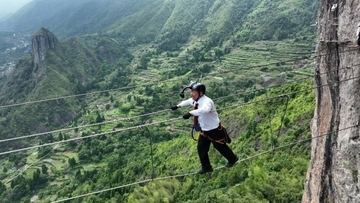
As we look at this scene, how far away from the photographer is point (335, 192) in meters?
9.23

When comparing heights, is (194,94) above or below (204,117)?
above

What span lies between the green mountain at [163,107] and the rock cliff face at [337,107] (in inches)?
35.0

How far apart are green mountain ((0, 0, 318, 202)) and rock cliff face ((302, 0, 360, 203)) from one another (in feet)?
2.92

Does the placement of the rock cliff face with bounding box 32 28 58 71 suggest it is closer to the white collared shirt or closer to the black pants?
the black pants

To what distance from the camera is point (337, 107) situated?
922 cm

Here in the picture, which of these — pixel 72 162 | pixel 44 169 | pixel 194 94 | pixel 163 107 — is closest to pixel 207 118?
pixel 194 94

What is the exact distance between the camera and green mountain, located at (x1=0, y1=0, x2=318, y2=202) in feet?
93.9

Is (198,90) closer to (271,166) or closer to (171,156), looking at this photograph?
(271,166)

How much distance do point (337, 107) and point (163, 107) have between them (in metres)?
71.9

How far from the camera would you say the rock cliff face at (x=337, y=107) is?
8398 millimetres

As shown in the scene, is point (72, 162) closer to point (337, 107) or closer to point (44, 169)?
point (44, 169)

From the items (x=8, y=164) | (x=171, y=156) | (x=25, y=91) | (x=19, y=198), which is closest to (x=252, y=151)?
(x=171, y=156)

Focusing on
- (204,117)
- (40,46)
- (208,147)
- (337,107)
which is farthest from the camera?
(40,46)

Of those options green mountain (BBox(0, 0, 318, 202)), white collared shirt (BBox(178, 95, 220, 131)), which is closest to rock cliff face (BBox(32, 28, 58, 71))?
green mountain (BBox(0, 0, 318, 202))
